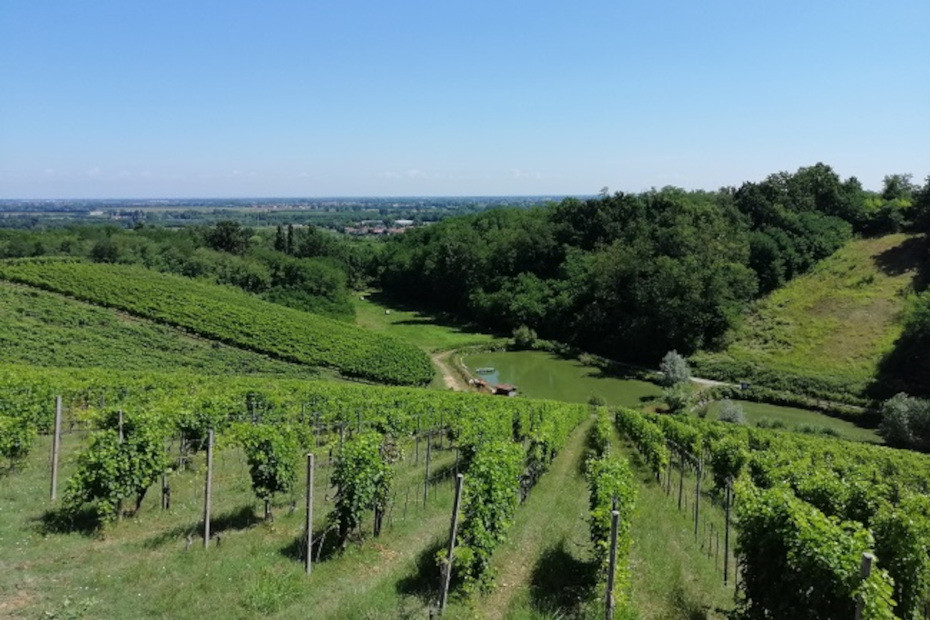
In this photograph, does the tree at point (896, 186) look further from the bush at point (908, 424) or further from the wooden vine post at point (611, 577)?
the wooden vine post at point (611, 577)

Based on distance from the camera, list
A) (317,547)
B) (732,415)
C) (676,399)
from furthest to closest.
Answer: (676,399) → (732,415) → (317,547)

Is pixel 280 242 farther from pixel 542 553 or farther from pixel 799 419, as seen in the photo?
pixel 542 553

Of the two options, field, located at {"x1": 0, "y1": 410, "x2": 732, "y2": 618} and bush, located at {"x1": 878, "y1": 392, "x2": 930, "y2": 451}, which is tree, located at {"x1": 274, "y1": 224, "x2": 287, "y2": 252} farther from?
field, located at {"x1": 0, "y1": 410, "x2": 732, "y2": 618}

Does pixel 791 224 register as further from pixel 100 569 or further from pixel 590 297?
pixel 100 569

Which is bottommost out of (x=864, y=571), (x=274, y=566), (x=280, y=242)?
(x=274, y=566)

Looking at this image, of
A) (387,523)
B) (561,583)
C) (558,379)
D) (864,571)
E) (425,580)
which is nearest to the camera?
(864,571)

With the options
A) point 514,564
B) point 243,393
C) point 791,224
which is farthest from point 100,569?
point 791,224

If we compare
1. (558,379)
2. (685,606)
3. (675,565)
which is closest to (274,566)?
(685,606)

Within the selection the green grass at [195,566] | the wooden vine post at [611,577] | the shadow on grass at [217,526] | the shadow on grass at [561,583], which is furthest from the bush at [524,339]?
the wooden vine post at [611,577]
